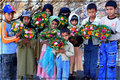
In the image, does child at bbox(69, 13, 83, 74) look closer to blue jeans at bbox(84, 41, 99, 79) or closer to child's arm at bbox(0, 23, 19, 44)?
blue jeans at bbox(84, 41, 99, 79)

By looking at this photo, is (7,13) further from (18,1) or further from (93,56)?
(18,1)

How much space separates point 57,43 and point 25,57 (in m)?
0.83

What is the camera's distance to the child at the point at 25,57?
11.3 ft

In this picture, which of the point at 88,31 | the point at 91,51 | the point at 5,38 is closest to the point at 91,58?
the point at 91,51

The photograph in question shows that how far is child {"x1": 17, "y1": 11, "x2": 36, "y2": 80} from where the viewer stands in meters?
3.45

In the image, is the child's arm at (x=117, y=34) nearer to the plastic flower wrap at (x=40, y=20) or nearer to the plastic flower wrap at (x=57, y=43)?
the plastic flower wrap at (x=57, y=43)

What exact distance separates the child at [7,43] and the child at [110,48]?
1.98 m

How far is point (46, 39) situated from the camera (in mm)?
3502

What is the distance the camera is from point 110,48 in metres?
3.54

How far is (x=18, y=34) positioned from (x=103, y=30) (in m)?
1.79

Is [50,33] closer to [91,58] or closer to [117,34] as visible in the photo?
[91,58]

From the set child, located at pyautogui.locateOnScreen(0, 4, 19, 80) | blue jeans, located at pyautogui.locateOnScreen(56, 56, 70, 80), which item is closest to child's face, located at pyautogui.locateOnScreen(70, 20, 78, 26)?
blue jeans, located at pyautogui.locateOnScreen(56, 56, 70, 80)

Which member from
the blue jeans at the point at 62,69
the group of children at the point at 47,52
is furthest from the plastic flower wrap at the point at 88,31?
the blue jeans at the point at 62,69

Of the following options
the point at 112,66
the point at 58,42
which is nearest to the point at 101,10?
the point at 112,66
